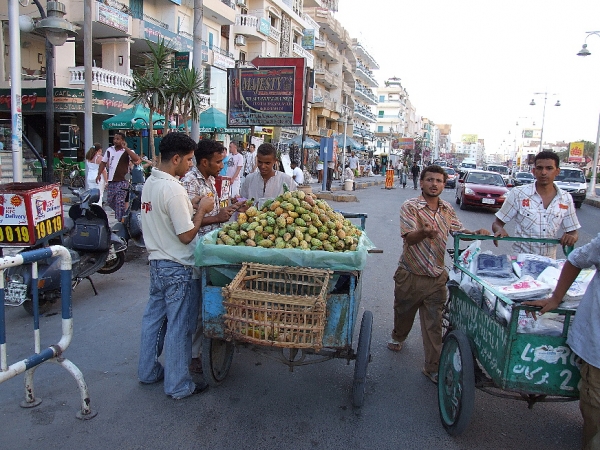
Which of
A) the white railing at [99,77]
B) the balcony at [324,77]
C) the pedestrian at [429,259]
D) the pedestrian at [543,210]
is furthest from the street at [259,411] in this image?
the balcony at [324,77]

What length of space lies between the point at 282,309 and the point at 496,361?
1258 millimetres

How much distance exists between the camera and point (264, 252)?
10.2 feet

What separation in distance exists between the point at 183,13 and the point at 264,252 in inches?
1029

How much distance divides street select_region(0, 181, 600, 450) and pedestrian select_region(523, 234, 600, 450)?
0.70m

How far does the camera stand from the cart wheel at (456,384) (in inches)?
111

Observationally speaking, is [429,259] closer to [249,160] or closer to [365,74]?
[249,160]

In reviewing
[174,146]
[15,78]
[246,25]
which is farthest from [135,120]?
[246,25]

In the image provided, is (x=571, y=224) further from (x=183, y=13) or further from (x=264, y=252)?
(x=183, y=13)

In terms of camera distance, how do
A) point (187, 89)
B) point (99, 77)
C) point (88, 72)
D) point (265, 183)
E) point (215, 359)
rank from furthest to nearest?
point (99, 77) → point (187, 89) → point (88, 72) → point (265, 183) → point (215, 359)

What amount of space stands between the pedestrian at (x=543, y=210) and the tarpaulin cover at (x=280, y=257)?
5.51 ft

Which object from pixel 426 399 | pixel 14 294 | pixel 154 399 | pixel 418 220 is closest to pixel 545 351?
pixel 426 399

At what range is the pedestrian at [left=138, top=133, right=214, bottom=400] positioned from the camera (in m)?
3.28

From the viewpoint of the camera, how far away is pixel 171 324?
3.41 meters

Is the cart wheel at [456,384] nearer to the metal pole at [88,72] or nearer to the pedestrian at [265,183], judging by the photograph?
the pedestrian at [265,183]
